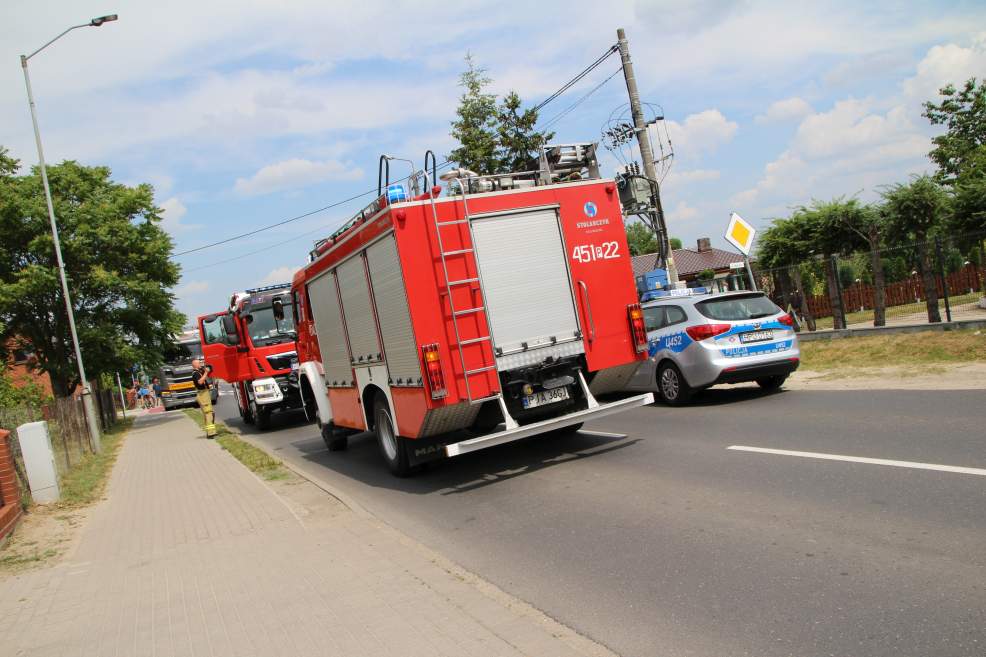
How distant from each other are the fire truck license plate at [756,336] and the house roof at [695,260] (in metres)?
54.4

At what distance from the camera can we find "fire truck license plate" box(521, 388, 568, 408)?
28.3 ft

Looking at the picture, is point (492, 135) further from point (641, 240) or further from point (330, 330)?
point (641, 240)

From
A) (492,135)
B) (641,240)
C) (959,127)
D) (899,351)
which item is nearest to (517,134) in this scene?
(492,135)

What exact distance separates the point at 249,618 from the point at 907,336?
44.5ft

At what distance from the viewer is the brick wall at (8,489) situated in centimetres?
858

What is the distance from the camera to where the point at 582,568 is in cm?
537

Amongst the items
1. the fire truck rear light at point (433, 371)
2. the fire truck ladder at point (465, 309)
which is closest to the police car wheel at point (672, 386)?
the fire truck ladder at point (465, 309)

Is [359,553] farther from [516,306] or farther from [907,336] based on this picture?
[907,336]

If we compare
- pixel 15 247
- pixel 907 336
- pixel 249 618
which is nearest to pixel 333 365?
pixel 249 618

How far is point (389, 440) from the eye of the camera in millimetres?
9773

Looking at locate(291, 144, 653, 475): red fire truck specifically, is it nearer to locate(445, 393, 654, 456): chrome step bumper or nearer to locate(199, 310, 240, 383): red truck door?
locate(445, 393, 654, 456): chrome step bumper

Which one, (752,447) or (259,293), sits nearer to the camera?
(752,447)

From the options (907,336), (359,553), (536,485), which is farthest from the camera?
(907,336)

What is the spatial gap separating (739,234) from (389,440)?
8.08 meters
